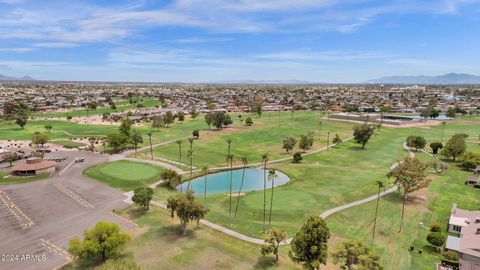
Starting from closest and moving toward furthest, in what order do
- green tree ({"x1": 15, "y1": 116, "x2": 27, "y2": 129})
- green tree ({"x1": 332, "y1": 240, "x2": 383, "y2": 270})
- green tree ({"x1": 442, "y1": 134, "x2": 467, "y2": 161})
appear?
green tree ({"x1": 332, "y1": 240, "x2": 383, "y2": 270})
green tree ({"x1": 442, "y1": 134, "x2": 467, "y2": 161})
green tree ({"x1": 15, "y1": 116, "x2": 27, "y2": 129})

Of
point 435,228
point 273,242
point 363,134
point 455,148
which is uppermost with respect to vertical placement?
point 363,134

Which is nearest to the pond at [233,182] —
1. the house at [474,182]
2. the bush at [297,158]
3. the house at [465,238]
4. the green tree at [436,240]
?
the bush at [297,158]

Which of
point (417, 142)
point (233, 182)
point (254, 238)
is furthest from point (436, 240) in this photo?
point (417, 142)

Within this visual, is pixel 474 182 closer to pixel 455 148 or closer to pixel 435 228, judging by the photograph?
pixel 455 148

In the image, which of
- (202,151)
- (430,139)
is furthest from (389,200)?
(430,139)

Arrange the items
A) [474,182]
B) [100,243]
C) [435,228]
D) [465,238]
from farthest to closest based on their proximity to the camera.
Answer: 1. [474,182]
2. [435,228]
3. [465,238]
4. [100,243]

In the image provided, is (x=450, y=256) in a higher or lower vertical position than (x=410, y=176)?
lower

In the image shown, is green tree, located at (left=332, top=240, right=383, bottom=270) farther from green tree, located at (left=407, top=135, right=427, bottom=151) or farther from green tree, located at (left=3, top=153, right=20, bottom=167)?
green tree, located at (left=3, top=153, right=20, bottom=167)

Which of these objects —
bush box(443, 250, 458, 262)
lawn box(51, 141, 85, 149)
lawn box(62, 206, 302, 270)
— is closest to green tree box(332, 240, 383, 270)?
lawn box(62, 206, 302, 270)

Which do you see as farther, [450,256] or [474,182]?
[474,182]
